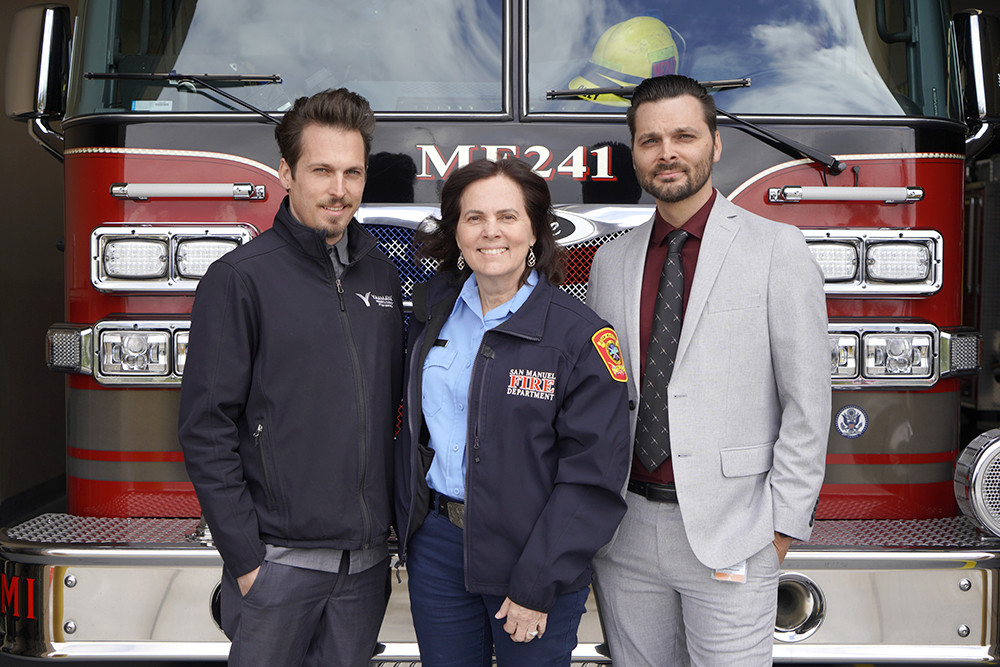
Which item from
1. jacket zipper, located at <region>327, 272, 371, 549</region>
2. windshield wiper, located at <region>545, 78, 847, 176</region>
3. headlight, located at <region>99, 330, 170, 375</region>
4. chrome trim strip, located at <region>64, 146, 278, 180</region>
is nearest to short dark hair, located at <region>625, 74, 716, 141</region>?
windshield wiper, located at <region>545, 78, 847, 176</region>

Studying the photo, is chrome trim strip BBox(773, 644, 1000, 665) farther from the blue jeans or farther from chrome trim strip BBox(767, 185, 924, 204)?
chrome trim strip BBox(767, 185, 924, 204)

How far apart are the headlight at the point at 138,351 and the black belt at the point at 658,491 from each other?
147cm

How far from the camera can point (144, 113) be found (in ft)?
9.56

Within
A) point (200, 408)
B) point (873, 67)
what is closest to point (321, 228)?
point (200, 408)

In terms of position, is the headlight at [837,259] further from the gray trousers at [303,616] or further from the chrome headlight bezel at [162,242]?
the chrome headlight bezel at [162,242]

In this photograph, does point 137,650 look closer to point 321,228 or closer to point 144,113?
point 321,228

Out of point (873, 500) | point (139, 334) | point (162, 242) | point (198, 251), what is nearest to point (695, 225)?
point (873, 500)

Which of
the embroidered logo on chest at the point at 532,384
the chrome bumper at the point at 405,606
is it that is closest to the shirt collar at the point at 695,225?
the embroidered logo on chest at the point at 532,384

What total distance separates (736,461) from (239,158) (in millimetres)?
1697

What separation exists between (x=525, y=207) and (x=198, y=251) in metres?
1.15

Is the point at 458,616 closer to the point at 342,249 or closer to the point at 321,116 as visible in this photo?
the point at 342,249

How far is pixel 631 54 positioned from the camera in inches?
117

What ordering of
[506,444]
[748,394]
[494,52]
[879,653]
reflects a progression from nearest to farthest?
[506,444] → [748,394] → [879,653] → [494,52]

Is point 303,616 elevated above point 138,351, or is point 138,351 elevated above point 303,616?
point 138,351
